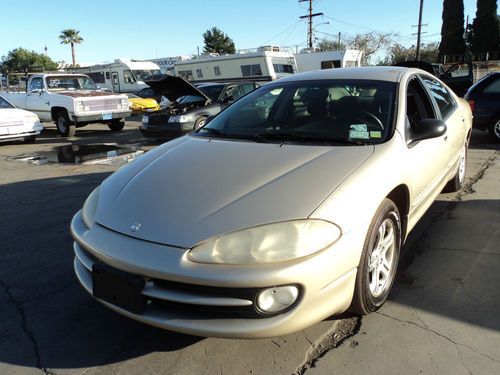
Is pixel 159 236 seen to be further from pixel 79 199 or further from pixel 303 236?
pixel 79 199

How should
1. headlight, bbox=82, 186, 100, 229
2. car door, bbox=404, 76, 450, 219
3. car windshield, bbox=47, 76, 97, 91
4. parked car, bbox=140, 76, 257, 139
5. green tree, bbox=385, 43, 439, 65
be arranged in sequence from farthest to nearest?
green tree, bbox=385, 43, 439, 65, car windshield, bbox=47, 76, 97, 91, parked car, bbox=140, 76, 257, 139, car door, bbox=404, 76, 450, 219, headlight, bbox=82, 186, 100, 229

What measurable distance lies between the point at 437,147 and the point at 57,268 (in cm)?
334

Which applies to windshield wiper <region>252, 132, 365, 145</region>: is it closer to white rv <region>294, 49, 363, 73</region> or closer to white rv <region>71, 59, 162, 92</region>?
white rv <region>294, 49, 363, 73</region>

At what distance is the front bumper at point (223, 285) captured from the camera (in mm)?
2117

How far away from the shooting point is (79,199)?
5738 mm

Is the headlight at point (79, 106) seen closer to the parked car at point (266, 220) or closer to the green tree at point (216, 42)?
the parked car at point (266, 220)

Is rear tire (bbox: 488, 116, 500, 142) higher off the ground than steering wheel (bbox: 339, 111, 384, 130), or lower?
lower

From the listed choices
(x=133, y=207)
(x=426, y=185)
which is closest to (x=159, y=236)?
(x=133, y=207)

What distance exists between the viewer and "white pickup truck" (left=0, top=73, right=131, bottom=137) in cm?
1233

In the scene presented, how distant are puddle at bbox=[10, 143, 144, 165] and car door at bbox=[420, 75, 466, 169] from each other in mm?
5400

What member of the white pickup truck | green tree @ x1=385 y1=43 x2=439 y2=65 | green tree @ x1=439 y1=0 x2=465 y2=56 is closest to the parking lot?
the white pickup truck

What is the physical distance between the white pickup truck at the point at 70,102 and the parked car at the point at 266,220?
9832mm

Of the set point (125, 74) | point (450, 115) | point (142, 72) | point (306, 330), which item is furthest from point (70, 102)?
point (142, 72)

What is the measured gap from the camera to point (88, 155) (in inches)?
372
